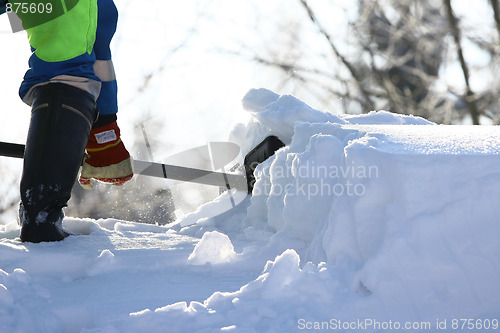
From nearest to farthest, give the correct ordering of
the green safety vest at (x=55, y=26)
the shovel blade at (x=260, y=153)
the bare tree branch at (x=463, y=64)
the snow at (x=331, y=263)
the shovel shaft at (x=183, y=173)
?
the snow at (x=331, y=263)
the green safety vest at (x=55, y=26)
the shovel blade at (x=260, y=153)
the shovel shaft at (x=183, y=173)
the bare tree branch at (x=463, y=64)

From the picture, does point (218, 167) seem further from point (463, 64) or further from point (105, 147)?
point (463, 64)

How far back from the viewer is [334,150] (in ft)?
6.31

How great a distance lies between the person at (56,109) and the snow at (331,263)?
131 mm

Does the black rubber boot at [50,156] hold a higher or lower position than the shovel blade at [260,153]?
higher

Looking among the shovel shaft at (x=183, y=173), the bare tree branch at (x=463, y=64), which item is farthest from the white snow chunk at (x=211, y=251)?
the bare tree branch at (x=463, y=64)

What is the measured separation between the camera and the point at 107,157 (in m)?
2.48

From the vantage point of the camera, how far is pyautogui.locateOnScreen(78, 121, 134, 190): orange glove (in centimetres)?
240

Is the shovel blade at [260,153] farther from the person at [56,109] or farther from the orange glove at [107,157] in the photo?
the person at [56,109]

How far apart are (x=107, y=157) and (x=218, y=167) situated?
1.02 m

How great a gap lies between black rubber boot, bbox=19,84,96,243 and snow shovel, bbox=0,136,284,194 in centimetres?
93

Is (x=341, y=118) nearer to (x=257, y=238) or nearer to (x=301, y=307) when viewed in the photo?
(x=257, y=238)

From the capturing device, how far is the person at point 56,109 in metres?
1.97

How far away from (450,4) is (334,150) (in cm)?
844

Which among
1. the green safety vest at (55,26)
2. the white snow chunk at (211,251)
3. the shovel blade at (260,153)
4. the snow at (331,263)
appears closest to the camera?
the snow at (331,263)
